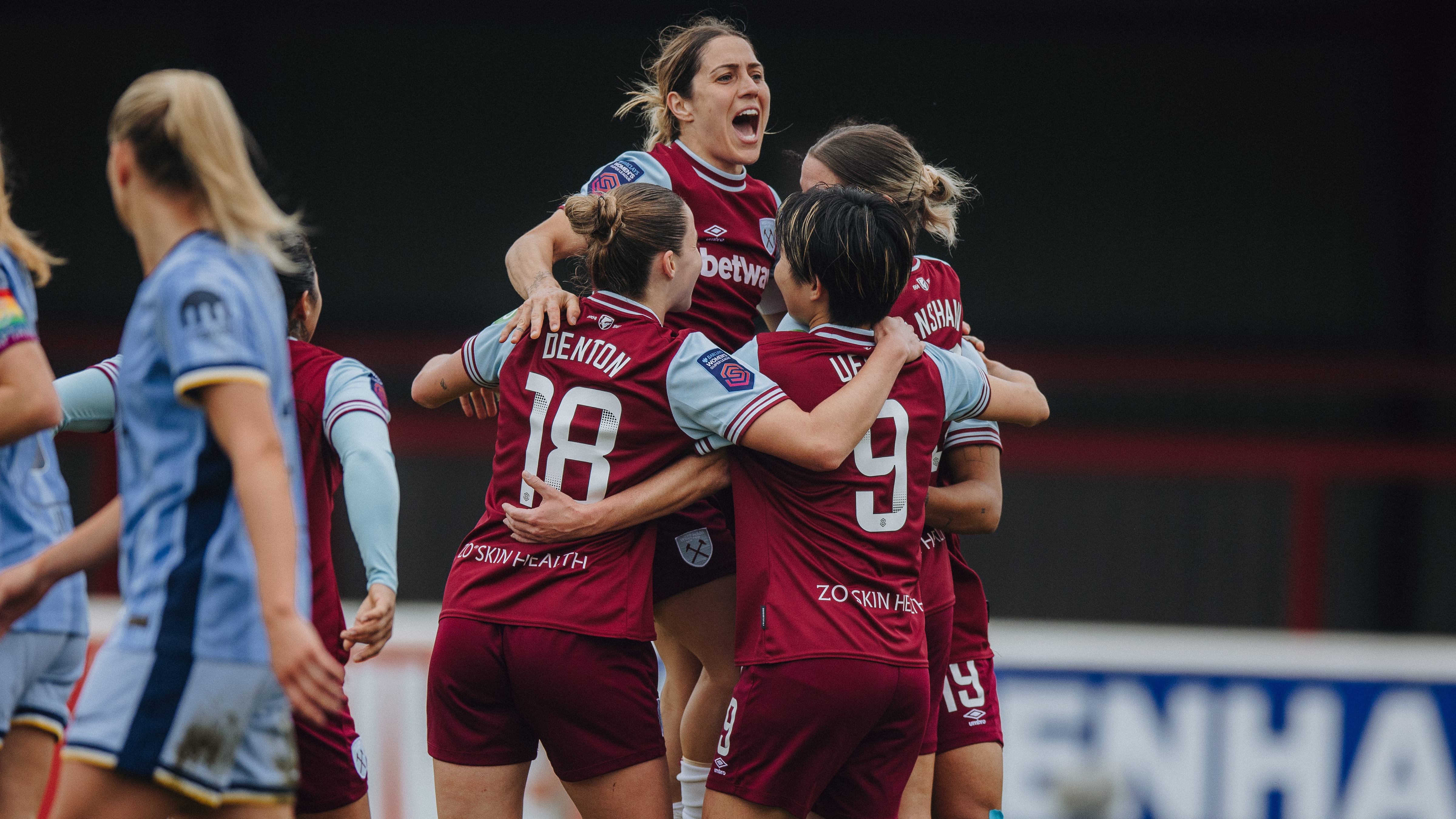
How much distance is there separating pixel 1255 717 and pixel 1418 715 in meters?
0.61

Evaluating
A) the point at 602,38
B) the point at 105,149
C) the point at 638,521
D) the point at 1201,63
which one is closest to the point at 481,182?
the point at 602,38

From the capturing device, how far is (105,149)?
11.0 metres

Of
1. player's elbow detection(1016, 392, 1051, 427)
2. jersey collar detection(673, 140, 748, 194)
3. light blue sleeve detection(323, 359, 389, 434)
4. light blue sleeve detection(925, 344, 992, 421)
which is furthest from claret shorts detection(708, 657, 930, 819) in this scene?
jersey collar detection(673, 140, 748, 194)

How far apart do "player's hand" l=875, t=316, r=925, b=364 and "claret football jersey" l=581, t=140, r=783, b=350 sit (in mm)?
579

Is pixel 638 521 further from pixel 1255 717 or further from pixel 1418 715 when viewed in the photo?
pixel 1418 715

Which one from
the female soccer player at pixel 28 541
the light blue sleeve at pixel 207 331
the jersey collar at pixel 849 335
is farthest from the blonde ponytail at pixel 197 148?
the jersey collar at pixel 849 335

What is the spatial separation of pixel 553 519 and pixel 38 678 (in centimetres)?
109


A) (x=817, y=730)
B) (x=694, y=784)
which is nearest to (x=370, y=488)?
(x=817, y=730)

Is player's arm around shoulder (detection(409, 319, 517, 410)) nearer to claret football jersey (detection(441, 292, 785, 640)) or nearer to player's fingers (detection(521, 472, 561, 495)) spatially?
claret football jersey (detection(441, 292, 785, 640))

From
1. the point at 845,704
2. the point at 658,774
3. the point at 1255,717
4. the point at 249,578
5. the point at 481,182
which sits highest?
the point at 481,182

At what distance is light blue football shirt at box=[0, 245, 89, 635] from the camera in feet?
9.30

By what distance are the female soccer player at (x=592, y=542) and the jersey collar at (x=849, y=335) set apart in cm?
3

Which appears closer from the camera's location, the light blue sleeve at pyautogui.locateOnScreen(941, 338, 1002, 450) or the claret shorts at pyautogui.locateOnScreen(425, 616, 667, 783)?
the claret shorts at pyautogui.locateOnScreen(425, 616, 667, 783)

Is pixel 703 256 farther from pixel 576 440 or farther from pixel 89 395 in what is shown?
pixel 89 395
